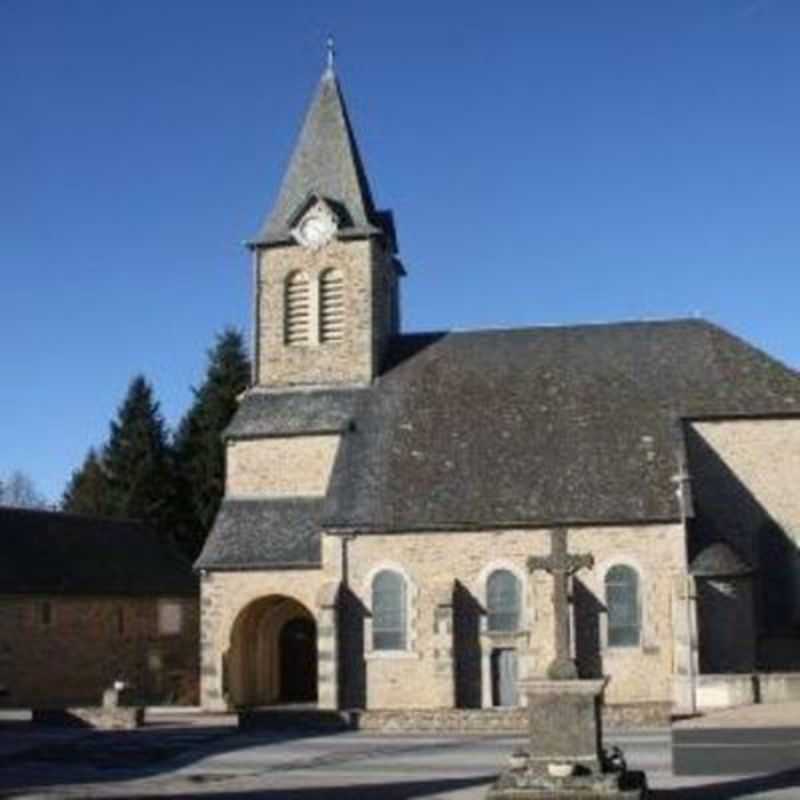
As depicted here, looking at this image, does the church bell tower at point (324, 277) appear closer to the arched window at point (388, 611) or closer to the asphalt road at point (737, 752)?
the arched window at point (388, 611)

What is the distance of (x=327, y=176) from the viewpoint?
46.2m

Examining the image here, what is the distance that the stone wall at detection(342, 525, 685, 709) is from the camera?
121 feet

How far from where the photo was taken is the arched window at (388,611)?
38344 millimetres

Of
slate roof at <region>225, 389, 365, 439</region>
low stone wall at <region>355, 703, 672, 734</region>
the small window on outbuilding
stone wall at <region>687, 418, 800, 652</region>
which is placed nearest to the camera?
low stone wall at <region>355, 703, 672, 734</region>

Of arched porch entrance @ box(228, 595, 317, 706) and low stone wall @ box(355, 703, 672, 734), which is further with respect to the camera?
arched porch entrance @ box(228, 595, 317, 706)

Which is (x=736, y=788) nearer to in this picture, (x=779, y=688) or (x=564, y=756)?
(x=564, y=756)

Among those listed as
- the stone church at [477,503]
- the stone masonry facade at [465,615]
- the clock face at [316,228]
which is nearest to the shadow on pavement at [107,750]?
the stone masonry facade at [465,615]

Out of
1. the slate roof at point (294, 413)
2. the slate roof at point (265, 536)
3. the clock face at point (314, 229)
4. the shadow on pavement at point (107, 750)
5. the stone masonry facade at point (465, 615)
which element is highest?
the clock face at point (314, 229)

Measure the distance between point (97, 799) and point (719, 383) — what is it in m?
26.3

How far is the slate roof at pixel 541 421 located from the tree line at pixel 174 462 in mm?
22551

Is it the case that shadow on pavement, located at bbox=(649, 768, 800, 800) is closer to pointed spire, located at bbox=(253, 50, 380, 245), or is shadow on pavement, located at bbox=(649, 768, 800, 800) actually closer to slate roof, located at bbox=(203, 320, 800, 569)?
slate roof, located at bbox=(203, 320, 800, 569)

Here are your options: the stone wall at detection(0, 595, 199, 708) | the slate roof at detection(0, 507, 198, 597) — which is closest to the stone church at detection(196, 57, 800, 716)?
the stone wall at detection(0, 595, 199, 708)

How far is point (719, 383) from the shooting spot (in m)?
40.7

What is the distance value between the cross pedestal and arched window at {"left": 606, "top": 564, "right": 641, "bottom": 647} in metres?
19.2
